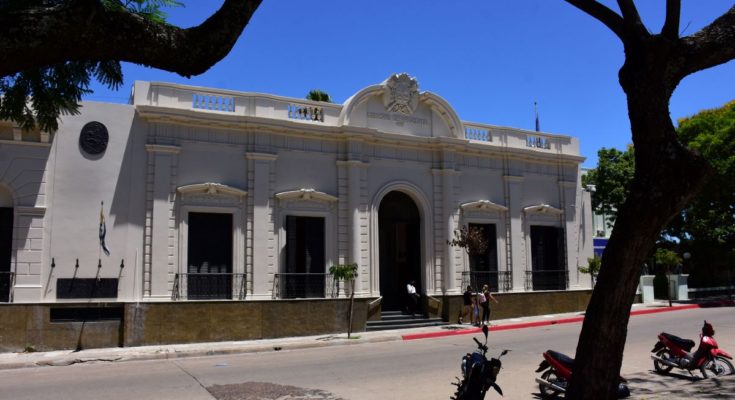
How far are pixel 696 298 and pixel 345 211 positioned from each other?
2202 cm

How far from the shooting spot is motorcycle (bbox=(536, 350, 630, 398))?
29.9 feet

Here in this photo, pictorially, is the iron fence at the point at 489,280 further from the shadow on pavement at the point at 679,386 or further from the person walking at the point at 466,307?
the shadow on pavement at the point at 679,386

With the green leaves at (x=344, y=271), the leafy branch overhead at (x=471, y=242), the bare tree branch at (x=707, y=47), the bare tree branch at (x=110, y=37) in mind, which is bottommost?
the green leaves at (x=344, y=271)

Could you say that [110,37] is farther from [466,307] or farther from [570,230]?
[570,230]

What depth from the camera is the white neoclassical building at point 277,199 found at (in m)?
17.9

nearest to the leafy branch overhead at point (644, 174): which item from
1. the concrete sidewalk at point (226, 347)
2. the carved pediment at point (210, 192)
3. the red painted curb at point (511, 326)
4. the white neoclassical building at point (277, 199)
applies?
the concrete sidewalk at point (226, 347)

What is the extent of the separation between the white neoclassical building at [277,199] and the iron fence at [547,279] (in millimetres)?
48

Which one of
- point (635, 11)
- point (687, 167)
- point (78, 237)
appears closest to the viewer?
point (687, 167)

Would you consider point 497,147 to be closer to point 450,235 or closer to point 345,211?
point 450,235

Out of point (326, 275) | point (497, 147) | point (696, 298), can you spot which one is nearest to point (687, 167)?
point (326, 275)

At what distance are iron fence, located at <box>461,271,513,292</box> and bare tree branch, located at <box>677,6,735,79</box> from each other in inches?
683

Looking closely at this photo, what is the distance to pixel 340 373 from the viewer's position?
12.3m

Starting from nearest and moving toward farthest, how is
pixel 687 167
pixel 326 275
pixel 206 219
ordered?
pixel 687 167, pixel 206 219, pixel 326 275

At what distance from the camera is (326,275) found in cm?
2120
